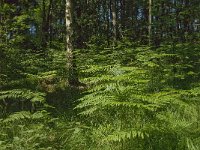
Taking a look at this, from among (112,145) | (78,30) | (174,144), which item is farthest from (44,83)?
(78,30)

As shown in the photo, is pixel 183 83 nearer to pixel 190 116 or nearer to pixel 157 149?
pixel 190 116

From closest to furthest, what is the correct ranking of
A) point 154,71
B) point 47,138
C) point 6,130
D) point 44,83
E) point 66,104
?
point 47,138, point 6,130, point 66,104, point 154,71, point 44,83

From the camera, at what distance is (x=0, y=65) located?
10719mm

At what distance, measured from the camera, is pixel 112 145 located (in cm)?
560

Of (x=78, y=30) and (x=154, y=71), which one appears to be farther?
(x=78, y=30)

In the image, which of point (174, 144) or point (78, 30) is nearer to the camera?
point (174, 144)

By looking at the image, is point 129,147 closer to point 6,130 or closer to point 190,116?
point 190,116

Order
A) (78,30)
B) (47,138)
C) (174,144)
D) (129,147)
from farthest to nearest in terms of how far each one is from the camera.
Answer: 1. (78,30)
2. (47,138)
3. (129,147)
4. (174,144)

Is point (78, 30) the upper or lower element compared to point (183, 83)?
upper

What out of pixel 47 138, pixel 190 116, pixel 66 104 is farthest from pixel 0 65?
pixel 190 116

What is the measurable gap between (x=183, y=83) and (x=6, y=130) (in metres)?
6.21

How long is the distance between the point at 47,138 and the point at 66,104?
298 centimetres

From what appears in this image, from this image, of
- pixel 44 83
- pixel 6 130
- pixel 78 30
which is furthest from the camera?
pixel 78 30

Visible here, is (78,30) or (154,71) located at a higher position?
(78,30)
